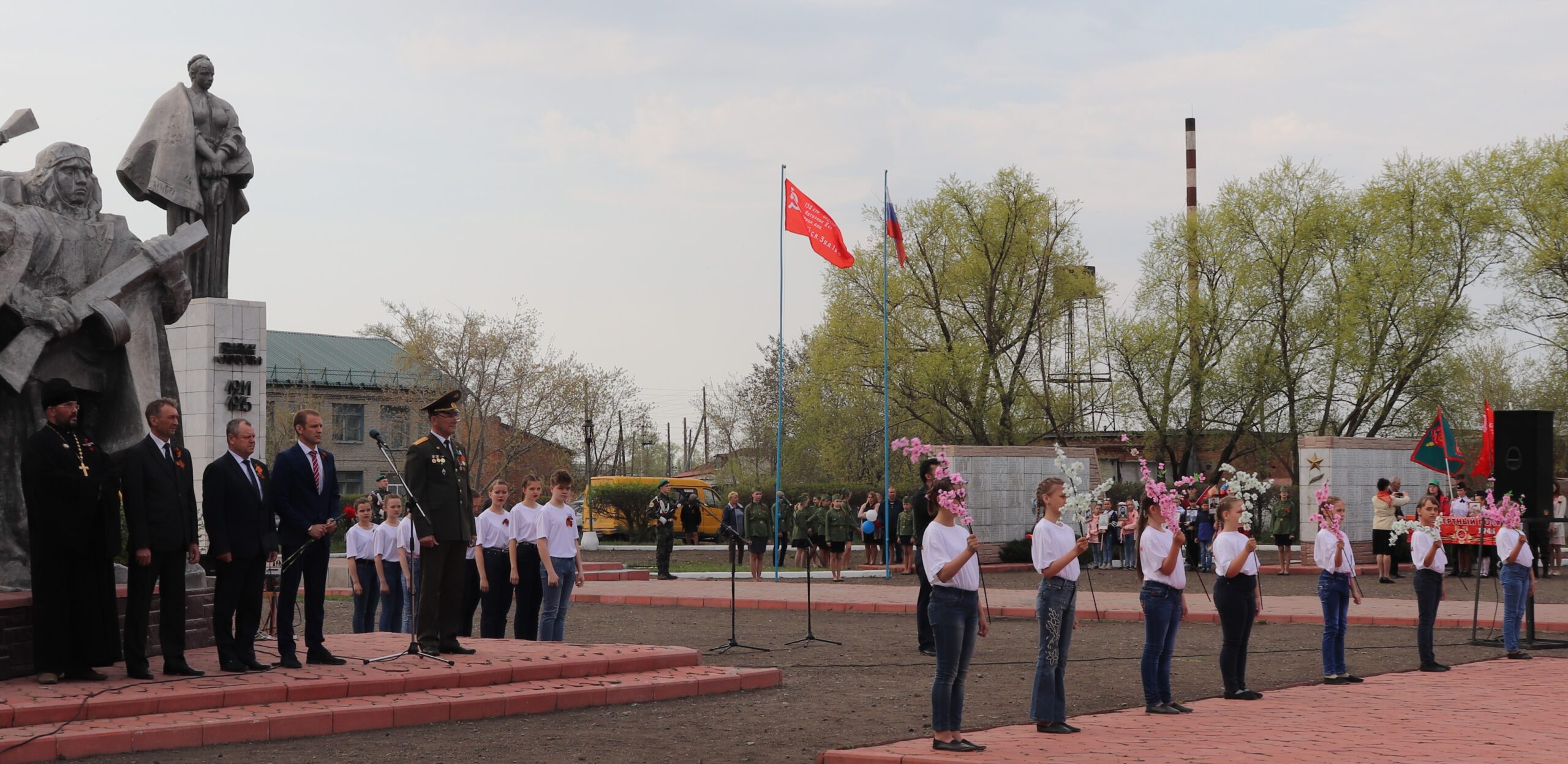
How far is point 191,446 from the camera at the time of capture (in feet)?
55.8

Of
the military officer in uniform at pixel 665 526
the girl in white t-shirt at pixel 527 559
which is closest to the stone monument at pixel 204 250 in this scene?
the girl in white t-shirt at pixel 527 559

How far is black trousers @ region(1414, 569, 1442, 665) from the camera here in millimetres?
12984

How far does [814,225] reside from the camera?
28.4 metres

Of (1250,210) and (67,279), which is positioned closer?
(67,279)

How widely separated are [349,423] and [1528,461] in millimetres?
60555

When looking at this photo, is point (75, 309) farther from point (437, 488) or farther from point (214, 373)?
point (214, 373)

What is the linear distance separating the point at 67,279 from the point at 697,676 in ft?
17.8

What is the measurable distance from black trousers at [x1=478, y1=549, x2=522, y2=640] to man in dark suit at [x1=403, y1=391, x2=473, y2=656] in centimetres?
209

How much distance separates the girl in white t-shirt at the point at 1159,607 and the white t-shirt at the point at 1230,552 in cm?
63

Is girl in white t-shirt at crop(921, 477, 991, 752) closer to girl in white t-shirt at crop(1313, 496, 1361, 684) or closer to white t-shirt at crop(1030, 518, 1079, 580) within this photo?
white t-shirt at crop(1030, 518, 1079, 580)

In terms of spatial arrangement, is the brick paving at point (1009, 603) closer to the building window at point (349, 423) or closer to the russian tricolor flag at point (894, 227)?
the russian tricolor flag at point (894, 227)

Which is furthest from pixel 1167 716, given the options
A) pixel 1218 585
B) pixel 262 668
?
pixel 262 668

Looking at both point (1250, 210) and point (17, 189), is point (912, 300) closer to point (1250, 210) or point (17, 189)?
point (1250, 210)

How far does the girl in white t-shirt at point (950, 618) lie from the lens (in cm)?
828
